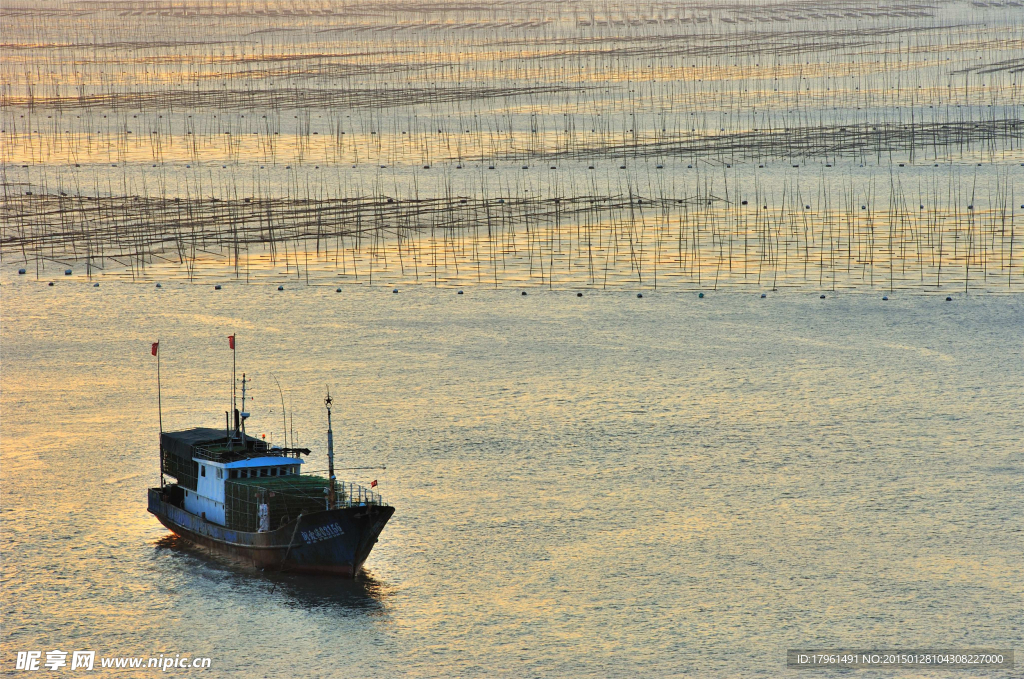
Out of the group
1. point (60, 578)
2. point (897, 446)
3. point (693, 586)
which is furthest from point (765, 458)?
point (60, 578)

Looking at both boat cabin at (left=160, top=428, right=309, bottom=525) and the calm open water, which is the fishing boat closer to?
boat cabin at (left=160, top=428, right=309, bottom=525)

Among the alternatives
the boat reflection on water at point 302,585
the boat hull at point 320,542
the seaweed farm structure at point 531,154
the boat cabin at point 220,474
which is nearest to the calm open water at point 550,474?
the boat reflection on water at point 302,585

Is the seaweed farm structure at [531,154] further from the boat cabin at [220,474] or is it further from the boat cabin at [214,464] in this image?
the boat cabin at [220,474]

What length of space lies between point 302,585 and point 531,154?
Answer: 3637 cm

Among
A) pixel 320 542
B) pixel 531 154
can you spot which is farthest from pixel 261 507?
pixel 531 154

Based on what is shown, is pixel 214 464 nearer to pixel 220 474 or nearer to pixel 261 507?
pixel 220 474

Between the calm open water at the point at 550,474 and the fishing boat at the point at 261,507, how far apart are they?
389 millimetres

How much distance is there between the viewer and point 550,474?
80.8 feet

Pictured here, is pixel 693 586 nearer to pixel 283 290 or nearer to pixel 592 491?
pixel 592 491

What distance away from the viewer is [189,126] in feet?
208

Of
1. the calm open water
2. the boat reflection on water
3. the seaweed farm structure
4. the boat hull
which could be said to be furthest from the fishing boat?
the seaweed farm structure

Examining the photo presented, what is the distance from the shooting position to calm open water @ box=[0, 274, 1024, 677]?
750 inches

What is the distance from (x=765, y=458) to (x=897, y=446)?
2.52m

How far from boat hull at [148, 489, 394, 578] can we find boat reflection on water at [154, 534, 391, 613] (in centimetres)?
13
